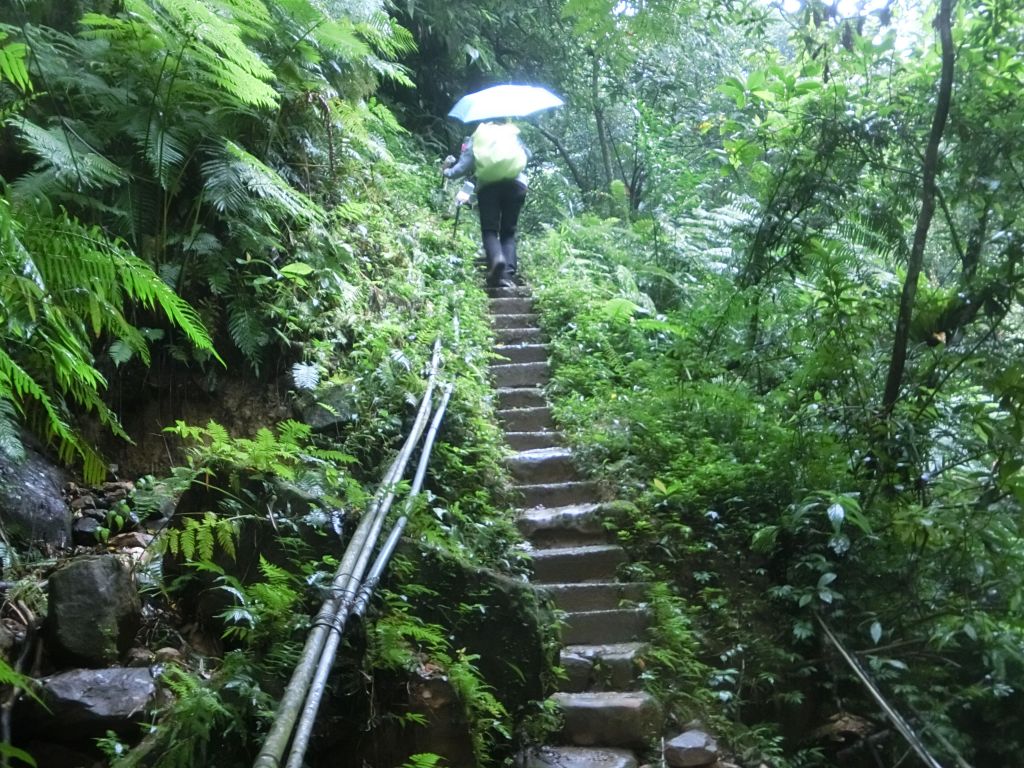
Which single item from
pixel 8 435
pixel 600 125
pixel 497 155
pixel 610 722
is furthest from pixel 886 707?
pixel 600 125

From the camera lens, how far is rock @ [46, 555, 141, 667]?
9.03 feet

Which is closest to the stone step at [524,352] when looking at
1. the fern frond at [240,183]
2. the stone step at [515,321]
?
the stone step at [515,321]

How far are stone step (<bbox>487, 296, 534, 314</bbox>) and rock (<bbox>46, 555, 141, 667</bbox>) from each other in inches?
226

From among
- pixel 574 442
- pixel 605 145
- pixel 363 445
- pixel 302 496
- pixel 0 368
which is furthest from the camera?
pixel 605 145

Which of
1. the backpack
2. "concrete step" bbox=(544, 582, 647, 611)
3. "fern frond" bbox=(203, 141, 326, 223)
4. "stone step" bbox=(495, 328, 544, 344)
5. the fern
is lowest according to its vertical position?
"concrete step" bbox=(544, 582, 647, 611)

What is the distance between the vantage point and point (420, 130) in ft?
40.2

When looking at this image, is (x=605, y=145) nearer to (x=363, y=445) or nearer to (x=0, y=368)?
(x=363, y=445)

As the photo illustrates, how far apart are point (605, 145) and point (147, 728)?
35.3 feet

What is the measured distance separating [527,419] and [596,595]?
2039 millimetres

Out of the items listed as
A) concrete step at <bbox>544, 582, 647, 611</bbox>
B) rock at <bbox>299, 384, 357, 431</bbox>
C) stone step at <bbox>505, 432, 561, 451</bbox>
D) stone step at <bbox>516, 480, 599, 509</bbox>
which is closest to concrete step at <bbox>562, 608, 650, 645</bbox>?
concrete step at <bbox>544, 582, 647, 611</bbox>

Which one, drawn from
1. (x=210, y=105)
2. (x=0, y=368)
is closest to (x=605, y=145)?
(x=210, y=105)

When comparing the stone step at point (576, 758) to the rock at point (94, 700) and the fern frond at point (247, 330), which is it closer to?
the rock at point (94, 700)

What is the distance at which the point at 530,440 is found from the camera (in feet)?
20.0

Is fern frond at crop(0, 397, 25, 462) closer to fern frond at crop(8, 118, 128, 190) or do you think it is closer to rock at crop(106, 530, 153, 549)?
rock at crop(106, 530, 153, 549)
